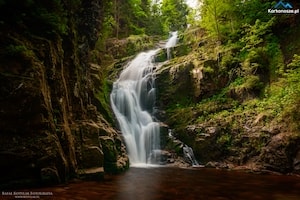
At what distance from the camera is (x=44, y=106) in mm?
7914

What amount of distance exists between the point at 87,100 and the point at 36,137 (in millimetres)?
4214

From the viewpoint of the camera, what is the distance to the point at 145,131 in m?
15.9

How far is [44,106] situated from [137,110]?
966 centimetres

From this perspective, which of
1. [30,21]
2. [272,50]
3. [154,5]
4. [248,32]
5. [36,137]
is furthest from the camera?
[154,5]

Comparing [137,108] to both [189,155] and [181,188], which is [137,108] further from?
[181,188]

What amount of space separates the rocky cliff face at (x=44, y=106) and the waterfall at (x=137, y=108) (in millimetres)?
3480

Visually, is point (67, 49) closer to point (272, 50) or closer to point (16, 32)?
point (16, 32)

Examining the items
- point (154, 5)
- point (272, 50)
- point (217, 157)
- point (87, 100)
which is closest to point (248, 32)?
point (272, 50)

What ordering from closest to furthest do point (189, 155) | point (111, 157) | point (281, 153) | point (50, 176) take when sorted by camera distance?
point (50, 176)
point (111, 157)
point (281, 153)
point (189, 155)

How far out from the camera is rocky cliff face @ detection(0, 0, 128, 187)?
23.9 ft

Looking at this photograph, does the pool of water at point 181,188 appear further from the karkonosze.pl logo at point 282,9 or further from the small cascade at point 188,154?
the karkonosze.pl logo at point 282,9

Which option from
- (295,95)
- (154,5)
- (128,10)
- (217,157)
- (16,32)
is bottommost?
(217,157)

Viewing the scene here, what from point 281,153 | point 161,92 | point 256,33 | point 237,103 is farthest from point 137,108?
point 281,153

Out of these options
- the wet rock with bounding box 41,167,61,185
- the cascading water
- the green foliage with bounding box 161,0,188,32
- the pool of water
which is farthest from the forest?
the green foliage with bounding box 161,0,188,32
